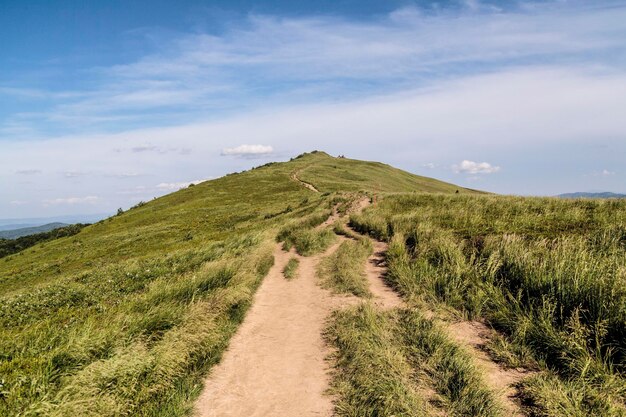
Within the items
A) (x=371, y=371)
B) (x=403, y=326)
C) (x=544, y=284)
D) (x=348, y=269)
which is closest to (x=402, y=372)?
(x=371, y=371)

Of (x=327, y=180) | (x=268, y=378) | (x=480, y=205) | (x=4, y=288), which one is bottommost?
(x=4, y=288)

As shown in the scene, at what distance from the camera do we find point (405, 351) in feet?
25.9

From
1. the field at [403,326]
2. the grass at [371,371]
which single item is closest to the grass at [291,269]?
the field at [403,326]

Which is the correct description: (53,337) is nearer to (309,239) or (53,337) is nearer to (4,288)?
(309,239)

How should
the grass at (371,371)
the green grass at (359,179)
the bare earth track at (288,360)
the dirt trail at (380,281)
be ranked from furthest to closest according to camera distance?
the green grass at (359,179)
the dirt trail at (380,281)
the bare earth track at (288,360)
the grass at (371,371)

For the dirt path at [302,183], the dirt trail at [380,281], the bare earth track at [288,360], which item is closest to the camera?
the bare earth track at [288,360]

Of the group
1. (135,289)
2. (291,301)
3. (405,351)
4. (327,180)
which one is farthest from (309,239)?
(327,180)

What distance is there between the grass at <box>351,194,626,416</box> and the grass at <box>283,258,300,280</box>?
432cm

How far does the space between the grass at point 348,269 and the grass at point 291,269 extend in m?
1.17

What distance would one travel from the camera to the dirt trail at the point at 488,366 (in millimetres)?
6219

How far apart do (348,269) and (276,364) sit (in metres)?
6.70

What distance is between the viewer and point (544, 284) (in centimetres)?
945

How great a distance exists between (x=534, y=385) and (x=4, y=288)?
133 ft

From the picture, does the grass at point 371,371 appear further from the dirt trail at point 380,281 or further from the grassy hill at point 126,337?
the grassy hill at point 126,337
